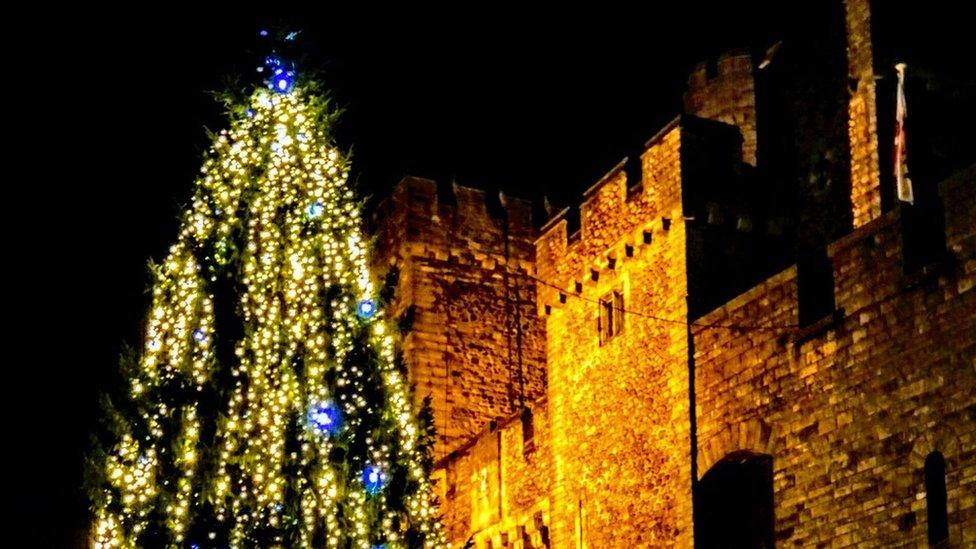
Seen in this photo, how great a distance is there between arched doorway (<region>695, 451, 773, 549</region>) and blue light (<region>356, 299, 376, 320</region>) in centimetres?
488

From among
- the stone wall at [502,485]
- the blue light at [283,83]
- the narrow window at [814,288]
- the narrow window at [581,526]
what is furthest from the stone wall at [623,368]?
the blue light at [283,83]

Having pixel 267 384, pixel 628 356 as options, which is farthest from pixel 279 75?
pixel 628 356

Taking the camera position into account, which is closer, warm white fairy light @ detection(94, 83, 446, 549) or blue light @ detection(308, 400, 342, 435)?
warm white fairy light @ detection(94, 83, 446, 549)

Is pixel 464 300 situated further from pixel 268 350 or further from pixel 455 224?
pixel 268 350

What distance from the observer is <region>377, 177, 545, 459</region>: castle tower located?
30.5 m

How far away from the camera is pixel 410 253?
31.3 metres

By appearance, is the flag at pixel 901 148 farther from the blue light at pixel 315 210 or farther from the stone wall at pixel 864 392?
the blue light at pixel 315 210

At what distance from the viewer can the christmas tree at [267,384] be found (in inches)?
757

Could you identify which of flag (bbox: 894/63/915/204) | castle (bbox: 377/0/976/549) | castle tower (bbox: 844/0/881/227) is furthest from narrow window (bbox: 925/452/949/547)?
castle tower (bbox: 844/0/881/227)

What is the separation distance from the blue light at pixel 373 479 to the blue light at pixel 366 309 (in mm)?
1980

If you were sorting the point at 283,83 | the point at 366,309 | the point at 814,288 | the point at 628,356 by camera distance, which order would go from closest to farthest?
the point at 814,288 < the point at 366,309 < the point at 283,83 < the point at 628,356

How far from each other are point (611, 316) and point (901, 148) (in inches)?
205

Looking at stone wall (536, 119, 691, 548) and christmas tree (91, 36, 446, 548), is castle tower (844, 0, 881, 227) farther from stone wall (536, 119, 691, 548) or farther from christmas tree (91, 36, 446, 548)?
christmas tree (91, 36, 446, 548)

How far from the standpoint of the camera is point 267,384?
64.3 feet
